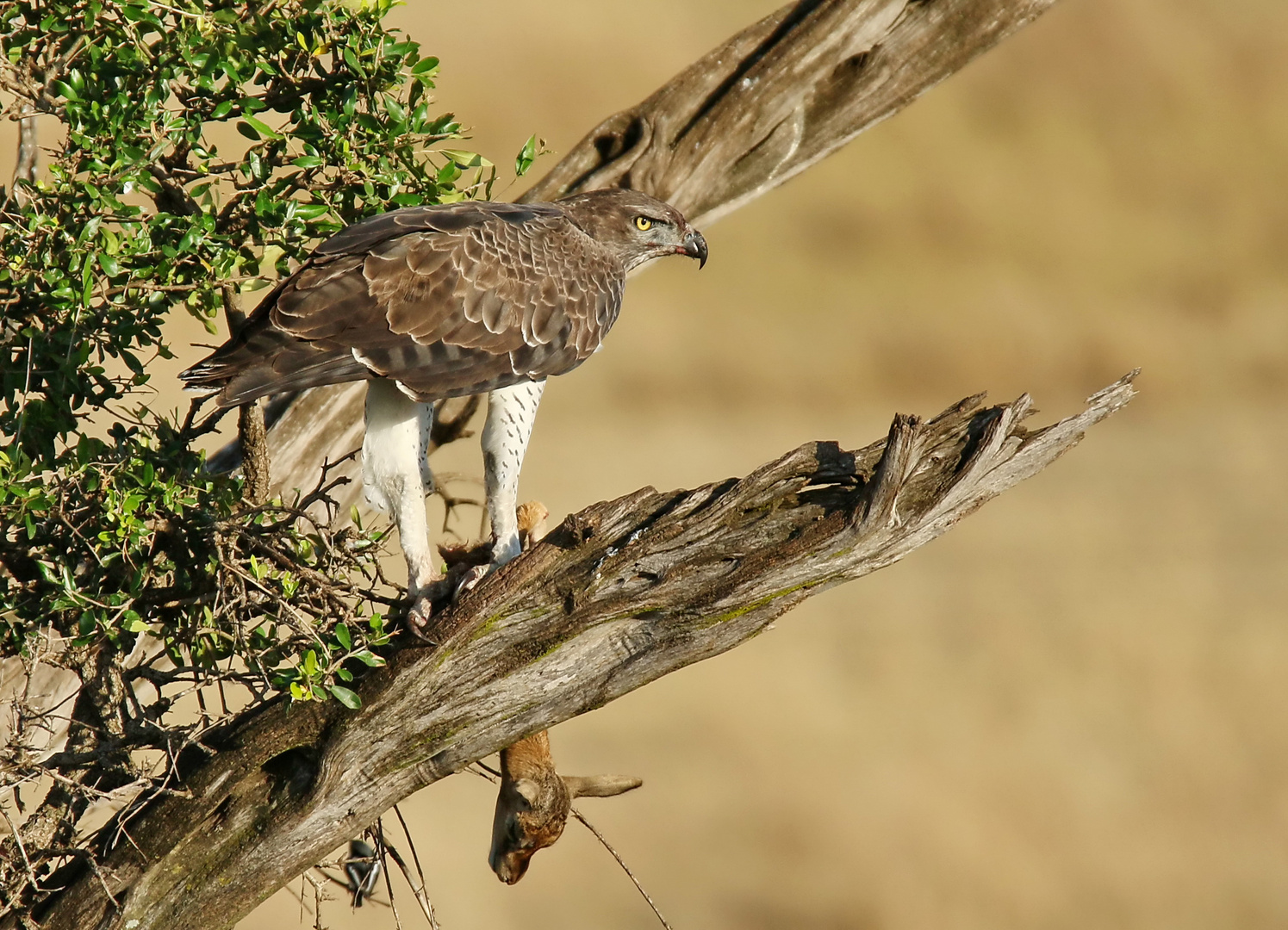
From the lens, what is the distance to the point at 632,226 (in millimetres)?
4879

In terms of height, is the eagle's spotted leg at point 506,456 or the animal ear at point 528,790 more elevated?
the eagle's spotted leg at point 506,456

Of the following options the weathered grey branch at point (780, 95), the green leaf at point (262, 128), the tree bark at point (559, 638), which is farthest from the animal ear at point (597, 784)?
the weathered grey branch at point (780, 95)

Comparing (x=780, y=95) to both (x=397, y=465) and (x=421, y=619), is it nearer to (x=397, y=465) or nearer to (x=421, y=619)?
(x=397, y=465)

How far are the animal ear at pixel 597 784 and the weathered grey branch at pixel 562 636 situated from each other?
51 cm

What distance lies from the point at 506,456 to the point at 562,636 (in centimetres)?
80

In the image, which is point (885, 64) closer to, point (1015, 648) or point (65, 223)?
point (65, 223)

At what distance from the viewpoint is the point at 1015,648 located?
1886 centimetres

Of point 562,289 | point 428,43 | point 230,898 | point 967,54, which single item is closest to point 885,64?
point 967,54

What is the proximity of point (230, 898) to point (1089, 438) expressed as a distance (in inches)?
987

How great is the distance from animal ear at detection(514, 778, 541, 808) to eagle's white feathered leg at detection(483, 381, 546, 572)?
747mm

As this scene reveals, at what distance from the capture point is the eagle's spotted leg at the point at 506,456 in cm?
442

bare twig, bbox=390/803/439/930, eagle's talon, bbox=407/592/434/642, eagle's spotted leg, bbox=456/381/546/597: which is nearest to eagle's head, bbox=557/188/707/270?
eagle's spotted leg, bbox=456/381/546/597

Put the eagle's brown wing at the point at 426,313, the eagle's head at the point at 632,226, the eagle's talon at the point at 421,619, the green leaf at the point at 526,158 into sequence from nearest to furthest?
1. the eagle's brown wing at the point at 426,313
2. the eagle's talon at the point at 421,619
3. the green leaf at the point at 526,158
4. the eagle's head at the point at 632,226

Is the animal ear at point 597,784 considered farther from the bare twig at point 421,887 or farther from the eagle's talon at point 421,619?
the eagle's talon at point 421,619
